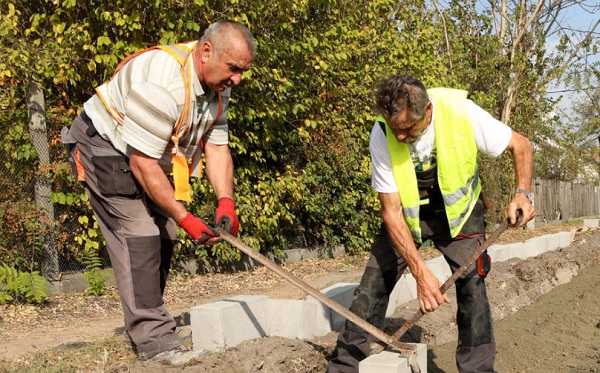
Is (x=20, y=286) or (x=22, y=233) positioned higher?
(x=22, y=233)

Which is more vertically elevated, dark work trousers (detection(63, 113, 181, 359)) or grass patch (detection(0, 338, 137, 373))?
dark work trousers (detection(63, 113, 181, 359))

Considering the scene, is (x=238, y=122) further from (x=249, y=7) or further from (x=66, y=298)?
(x=66, y=298)

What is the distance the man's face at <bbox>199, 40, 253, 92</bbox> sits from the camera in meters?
3.49

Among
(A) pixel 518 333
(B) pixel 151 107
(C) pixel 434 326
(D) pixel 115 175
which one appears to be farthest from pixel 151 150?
(A) pixel 518 333

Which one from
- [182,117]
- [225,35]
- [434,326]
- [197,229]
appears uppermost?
[225,35]

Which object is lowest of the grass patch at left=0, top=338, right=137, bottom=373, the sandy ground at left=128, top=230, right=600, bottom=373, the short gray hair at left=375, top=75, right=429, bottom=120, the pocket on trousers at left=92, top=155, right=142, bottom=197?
the sandy ground at left=128, top=230, right=600, bottom=373

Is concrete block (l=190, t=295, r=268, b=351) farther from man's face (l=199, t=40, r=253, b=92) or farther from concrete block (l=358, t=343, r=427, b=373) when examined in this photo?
man's face (l=199, t=40, r=253, b=92)

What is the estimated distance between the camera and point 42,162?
678 cm

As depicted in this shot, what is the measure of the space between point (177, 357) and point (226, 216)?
2.79 feet

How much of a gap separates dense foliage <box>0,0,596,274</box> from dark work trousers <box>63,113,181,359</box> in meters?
3.04

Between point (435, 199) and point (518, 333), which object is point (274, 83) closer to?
point (518, 333)

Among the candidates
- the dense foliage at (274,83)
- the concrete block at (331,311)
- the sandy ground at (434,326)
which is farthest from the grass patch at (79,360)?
the dense foliage at (274,83)

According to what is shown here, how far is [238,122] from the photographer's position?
8.23 m

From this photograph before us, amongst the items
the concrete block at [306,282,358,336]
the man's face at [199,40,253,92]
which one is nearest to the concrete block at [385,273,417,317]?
the concrete block at [306,282,358,336]
